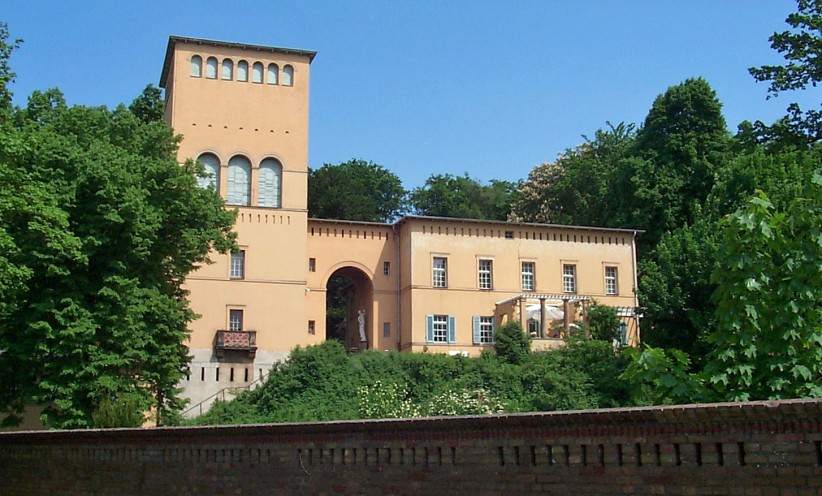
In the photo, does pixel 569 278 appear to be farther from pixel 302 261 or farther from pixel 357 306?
pixel 302 261

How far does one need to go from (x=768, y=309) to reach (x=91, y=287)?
20.4 metres

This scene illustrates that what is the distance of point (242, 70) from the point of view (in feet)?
159

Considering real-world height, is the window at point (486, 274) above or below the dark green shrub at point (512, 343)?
above

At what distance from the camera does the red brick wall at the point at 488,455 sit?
28.2ft

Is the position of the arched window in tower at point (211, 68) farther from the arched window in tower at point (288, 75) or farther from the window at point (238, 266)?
the window at point (238, 266)

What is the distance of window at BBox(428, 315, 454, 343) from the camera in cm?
4912

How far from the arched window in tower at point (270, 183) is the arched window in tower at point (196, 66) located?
16.9ft

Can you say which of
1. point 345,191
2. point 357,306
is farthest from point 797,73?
point 345,191

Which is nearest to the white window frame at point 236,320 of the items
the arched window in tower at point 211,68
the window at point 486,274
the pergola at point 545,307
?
the arched window in tower at point 211,68

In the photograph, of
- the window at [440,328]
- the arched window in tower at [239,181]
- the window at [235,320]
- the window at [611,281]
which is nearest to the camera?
the window at [235,320]

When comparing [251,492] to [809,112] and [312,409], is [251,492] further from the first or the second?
[312,409]

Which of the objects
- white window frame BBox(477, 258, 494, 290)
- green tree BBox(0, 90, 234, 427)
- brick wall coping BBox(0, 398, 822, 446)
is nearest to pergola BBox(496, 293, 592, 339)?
white window frame BBox(477, 258, 494, 290)

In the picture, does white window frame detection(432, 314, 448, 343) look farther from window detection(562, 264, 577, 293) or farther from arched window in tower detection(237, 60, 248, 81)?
arched window in tower detection(237, 60, 248, 81)

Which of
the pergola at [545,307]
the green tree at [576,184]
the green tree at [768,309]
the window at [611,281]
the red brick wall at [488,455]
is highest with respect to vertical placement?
the green tree at [576,184]
